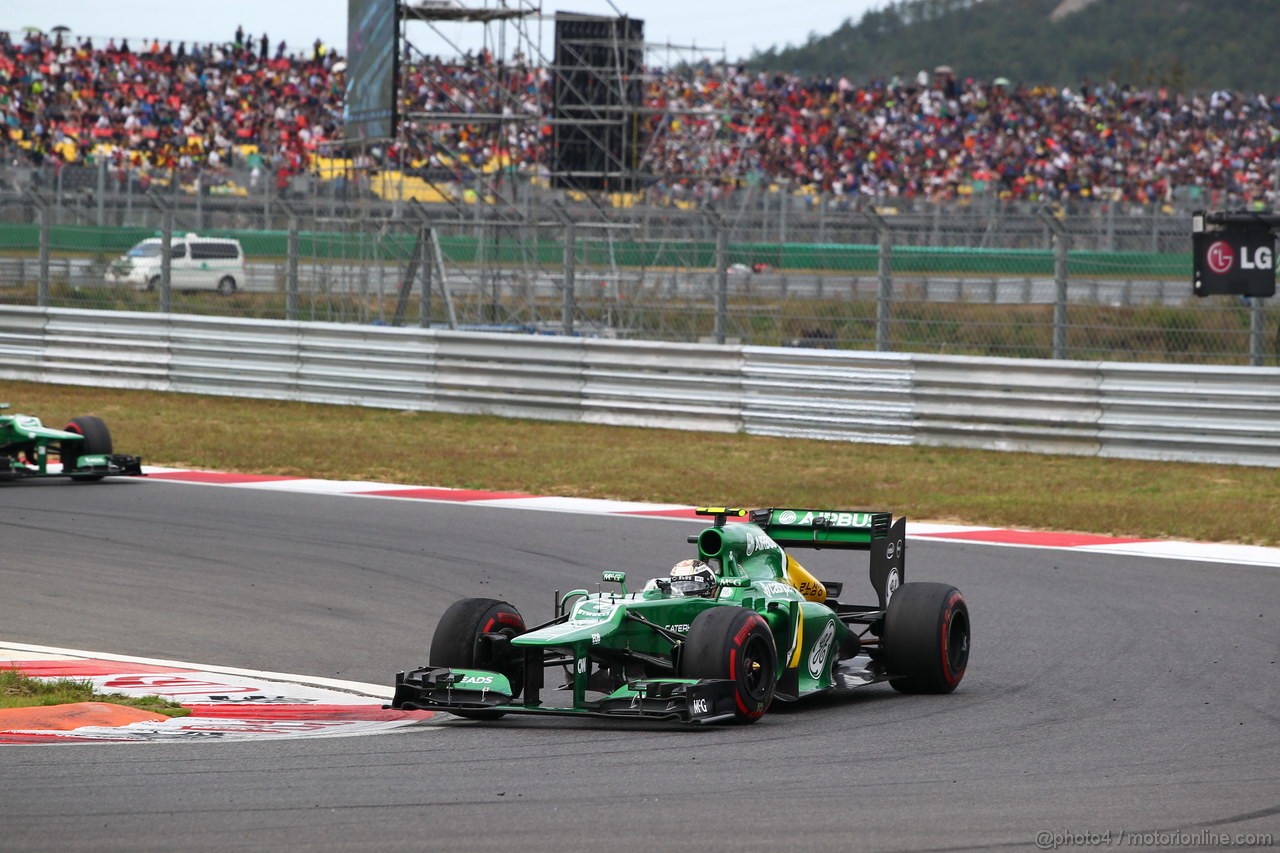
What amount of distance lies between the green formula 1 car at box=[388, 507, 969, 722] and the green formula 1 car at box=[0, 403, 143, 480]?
739cm

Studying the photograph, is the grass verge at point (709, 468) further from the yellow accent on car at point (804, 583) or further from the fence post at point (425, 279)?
the yellow accent on car at point (804, 583)

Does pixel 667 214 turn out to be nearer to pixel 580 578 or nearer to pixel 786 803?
pixel 580 578

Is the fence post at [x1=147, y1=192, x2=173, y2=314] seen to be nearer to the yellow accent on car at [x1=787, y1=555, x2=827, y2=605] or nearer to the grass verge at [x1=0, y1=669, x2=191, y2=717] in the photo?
the grass verge at [x1=0, y1=669, x2=191, y2=717]

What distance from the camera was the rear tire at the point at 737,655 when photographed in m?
6.34

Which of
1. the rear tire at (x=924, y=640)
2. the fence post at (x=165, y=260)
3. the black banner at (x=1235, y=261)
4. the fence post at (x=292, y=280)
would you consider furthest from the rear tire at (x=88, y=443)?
the black banner at (x=1235, y=261)

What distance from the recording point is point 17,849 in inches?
176

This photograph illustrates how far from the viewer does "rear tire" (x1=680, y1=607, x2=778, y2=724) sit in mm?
6340

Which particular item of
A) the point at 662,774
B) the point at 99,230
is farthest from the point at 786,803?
the point at 99,230

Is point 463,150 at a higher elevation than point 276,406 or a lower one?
higher

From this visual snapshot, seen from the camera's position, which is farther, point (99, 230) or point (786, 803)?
point (99, 230)

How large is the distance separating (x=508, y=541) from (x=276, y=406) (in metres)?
8.79

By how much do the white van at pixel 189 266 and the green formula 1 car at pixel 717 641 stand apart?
15753mm

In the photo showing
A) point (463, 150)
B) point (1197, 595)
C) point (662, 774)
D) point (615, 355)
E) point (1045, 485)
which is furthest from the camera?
point (463, 150)

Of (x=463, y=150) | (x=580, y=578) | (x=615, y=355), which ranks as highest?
(x=463, y=150)
